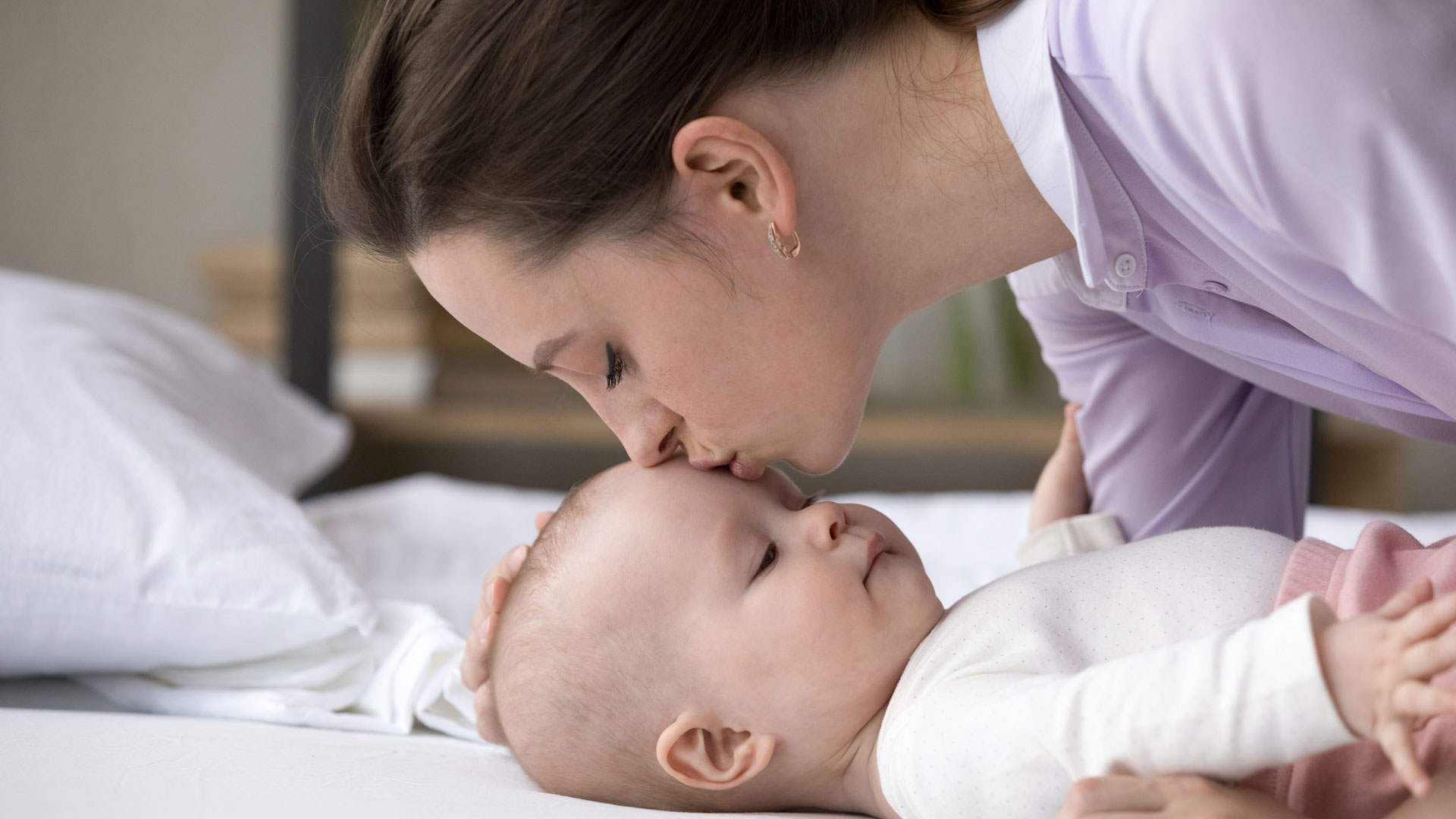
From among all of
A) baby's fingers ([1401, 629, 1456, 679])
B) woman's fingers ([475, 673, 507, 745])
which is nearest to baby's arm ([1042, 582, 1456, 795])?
baby's fingers ([1401, 629, 1456, 679])

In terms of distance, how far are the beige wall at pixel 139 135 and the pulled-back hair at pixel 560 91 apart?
2.16 metres

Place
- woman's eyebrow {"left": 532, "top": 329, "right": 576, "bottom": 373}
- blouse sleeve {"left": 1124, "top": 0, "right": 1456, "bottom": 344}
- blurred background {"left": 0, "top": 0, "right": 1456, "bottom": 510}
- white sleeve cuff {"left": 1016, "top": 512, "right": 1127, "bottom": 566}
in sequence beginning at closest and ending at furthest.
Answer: blouse sleeve {"left": 1124, "top": 0, "right": 1456, "bottom": 344} < woman's eyebrow {"left": 532, "top": 329, "right": 576, "bottom": 373} < white sleeve cuff {"left": 1016, "top": 512, "right": 1127, "bottom": 566} < blurred background {"left": 0, "top": 0, "right": 1456, "bottom": 510}

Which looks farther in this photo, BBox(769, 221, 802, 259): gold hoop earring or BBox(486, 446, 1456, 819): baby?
BBox(769, 221, 802, 259): gold hoop earring

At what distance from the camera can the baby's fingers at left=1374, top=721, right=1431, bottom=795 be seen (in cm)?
56

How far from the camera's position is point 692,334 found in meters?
0.91

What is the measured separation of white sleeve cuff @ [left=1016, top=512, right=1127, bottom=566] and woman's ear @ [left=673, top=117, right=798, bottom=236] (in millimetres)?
504

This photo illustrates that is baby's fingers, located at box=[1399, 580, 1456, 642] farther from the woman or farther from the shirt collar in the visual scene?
the shirt collar

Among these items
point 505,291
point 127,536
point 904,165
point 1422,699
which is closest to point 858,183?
point 904,165

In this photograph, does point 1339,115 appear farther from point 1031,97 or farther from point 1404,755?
point 1404,755

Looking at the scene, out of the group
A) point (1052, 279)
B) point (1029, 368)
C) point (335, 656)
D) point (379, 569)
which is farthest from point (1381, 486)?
point (335, 656)

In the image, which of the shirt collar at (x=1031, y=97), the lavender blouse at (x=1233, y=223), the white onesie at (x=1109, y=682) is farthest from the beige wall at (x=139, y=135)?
the white onesie at (x=1109, y=682)

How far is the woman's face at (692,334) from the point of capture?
34.9 inches

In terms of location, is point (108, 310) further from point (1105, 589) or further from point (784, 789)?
point (1105, 589)

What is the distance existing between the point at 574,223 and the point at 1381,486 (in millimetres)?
2468
